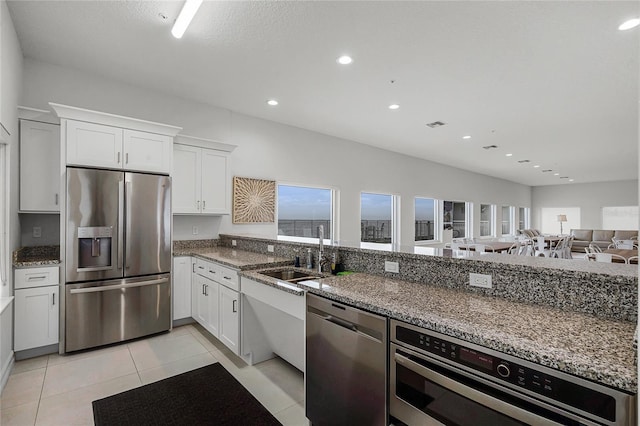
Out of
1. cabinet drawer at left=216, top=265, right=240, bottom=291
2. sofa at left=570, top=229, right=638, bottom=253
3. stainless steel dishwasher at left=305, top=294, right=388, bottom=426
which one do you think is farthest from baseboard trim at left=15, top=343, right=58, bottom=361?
sofa at left=570, top=229, right=638, bottom=253

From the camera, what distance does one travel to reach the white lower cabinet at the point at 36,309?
111 inches

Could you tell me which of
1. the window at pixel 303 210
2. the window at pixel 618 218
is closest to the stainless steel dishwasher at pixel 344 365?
the window at pixel 303 210

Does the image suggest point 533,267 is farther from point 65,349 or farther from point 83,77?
point 83,77

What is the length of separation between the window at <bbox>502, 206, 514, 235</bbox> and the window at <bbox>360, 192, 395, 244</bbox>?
709 cm

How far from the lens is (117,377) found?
8.59ft

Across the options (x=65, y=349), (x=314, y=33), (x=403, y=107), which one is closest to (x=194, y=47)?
(x=314, y=33)

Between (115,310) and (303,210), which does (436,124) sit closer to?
(303,210)

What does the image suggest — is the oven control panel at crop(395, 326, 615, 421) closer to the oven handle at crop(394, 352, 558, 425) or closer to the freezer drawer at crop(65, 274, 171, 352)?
the oven handle at crop(394, 352, 558, 425)

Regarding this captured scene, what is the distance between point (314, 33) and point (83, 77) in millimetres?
2867

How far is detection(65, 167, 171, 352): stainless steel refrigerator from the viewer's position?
9.89 feet

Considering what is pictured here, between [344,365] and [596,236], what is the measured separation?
1435 centimetres

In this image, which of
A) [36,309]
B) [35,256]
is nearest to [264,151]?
[35,256]

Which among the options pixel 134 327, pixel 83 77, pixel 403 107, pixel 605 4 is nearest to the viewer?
pixel 605 4

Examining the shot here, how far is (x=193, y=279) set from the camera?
12.4 ft
